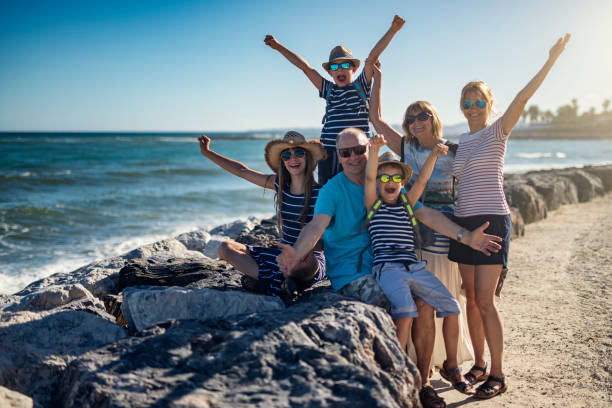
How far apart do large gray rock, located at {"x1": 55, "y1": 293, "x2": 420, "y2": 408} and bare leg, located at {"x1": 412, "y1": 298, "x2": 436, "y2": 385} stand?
0.38 meters

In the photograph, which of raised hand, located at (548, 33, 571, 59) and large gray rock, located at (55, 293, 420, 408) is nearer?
large gray rock, located at (55, 293, 420, 408)

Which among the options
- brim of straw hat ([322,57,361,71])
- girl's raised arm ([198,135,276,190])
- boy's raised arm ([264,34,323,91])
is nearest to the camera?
girl's raised arm ([198,135,276,190])

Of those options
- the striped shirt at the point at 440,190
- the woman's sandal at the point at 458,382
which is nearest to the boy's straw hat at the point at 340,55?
the striped shirt at the point at 440,190

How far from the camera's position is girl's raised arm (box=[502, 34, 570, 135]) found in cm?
329

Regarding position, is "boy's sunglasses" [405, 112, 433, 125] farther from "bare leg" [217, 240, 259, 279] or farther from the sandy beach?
the sandy beach

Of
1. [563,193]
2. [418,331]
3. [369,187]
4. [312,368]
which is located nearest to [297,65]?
[369,187]

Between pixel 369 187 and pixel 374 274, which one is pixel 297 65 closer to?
pixel 369 187

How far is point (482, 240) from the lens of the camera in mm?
3271

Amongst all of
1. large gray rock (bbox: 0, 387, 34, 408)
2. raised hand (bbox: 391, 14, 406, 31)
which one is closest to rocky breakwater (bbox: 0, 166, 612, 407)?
large gray rock (bbox: 0, 387, 34, 408)

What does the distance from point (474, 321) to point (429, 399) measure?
875 millimetres

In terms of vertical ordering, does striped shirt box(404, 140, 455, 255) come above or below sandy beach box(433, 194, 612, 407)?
above

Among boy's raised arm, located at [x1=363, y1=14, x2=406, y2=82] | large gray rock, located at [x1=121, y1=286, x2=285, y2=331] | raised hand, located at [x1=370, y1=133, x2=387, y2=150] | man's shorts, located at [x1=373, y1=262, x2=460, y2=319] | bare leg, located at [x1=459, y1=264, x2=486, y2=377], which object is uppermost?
boy's raised arm, located at [x1=363, y1=14, x2=406, y2=82]

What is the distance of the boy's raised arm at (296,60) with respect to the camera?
4.76 meters

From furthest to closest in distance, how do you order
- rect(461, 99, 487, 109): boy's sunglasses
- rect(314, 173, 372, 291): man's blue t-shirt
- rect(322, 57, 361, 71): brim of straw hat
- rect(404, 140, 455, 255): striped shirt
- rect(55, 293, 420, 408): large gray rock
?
rect(322, 57, 361, 71): brim of straw hat < rect(404, 140, 455, 255): striped shirt < rect(461, 99, 487, 109): boy's sunglasses < rect(314, 173, 372, 291): man's blue t-shirt < rect(55, 293, 420, 408): large gray rock
